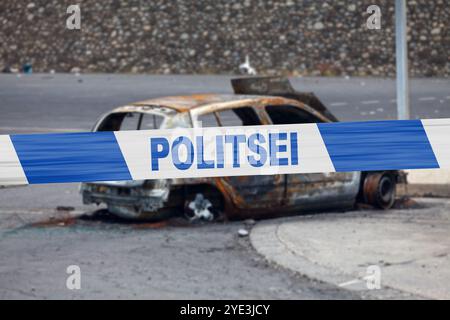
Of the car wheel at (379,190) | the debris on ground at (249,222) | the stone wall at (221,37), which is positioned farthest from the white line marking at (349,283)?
the stone wall at (221,37)

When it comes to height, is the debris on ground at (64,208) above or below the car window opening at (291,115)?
below

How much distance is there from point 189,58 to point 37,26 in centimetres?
531

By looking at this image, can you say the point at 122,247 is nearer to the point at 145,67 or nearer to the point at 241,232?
the point at 241,232

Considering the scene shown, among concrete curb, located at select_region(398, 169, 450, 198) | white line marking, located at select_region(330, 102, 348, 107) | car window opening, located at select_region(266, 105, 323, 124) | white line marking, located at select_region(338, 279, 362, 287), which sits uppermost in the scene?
car window opening, located at select_region(266, 105, 323, 124)

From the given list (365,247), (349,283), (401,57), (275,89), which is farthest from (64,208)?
(349,283)

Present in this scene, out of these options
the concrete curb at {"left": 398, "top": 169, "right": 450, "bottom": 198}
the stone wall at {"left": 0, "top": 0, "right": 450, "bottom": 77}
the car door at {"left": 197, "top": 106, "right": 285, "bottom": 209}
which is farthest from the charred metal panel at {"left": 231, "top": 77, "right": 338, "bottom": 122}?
the stone wall at {"left": 0, "top": 0, "right": 450, "bottom": 77}

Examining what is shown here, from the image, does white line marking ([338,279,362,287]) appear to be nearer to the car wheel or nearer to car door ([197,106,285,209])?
car door ([197,106,285,209])

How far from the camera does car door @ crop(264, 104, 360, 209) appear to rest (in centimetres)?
1212

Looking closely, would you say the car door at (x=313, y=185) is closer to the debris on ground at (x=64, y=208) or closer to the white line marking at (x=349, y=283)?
the debris on ground at (x=64, y=208)

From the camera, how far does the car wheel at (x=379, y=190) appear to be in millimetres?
12547

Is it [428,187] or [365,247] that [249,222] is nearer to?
[365,247]

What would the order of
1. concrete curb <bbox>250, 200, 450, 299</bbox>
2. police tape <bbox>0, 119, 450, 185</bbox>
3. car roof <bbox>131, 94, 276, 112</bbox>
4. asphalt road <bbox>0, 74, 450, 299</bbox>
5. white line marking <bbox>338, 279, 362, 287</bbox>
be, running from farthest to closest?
1. car roof <bbox>131, 94, 276, 112</bbox>
2. concrete curb <bbox>250, 200, 450, 299</bbox>
3. white line marking <bbox>338, 279, 362, 287</bbox>
4. asphalt road <bbox>0, 74, 450, 299</bbox>
5. police tape <bbox>0, 119, 450, 185</bbox>

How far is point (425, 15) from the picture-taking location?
113 feet

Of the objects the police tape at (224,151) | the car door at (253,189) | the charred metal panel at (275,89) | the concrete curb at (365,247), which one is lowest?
the concrete curb at (365,247)
